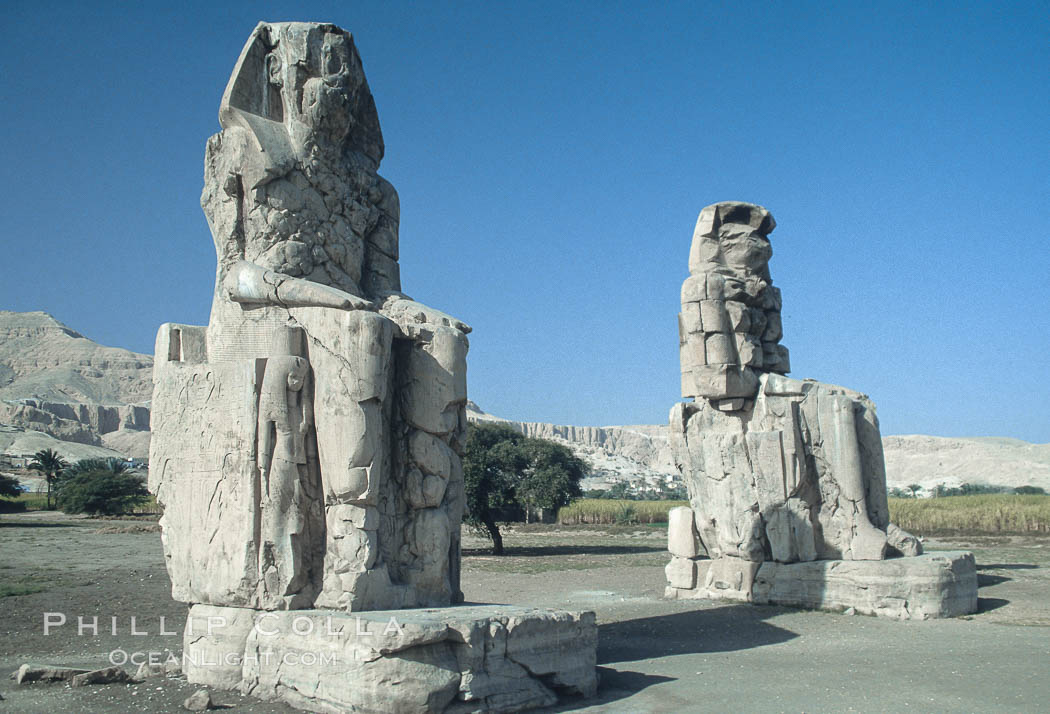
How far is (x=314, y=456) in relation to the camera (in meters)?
5.55

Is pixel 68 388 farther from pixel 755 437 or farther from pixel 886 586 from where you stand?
pixel 886 586

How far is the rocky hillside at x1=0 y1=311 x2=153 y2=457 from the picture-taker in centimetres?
7338

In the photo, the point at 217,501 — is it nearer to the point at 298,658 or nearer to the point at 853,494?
the point at 298,658

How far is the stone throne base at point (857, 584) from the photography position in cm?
827

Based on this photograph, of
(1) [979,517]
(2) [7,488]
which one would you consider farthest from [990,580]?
(2) [7,488]

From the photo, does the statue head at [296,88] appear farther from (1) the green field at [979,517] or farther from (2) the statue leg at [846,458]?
(1) the green field at [979,517]

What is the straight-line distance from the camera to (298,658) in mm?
4926

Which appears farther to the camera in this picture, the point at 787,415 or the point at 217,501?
the point at 787,415

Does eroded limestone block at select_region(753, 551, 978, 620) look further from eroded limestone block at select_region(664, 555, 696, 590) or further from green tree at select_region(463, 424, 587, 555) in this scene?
green tree at select_region(463, 424, 587, 555)

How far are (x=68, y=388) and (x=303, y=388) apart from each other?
102349 mm

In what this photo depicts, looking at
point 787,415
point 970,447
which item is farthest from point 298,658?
point 970,447

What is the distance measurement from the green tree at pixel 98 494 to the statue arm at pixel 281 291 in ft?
86.7

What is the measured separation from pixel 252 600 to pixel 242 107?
3.41 metres

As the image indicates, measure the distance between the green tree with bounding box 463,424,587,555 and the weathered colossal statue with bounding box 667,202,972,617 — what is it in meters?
9.28
